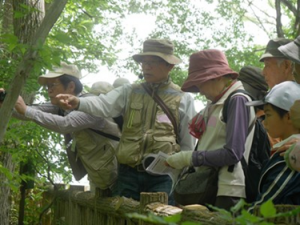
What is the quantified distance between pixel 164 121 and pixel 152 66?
1.44 ft

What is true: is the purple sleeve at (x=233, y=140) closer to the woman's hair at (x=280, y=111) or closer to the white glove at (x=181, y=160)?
the white glove at (x=181, y=160)

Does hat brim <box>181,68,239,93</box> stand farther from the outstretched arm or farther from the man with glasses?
the outstretched arm

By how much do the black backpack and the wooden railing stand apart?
0.38 metres

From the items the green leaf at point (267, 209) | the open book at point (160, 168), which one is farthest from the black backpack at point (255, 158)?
the green leaf at point (267, 209)

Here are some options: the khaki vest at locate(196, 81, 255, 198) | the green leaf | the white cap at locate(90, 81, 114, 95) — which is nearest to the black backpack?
the khaki vest at locate(196, 81, 255, 198)

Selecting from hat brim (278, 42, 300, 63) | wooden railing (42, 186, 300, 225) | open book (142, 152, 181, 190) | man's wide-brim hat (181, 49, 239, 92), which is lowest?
wooden railing (42, 186, 300, 225)

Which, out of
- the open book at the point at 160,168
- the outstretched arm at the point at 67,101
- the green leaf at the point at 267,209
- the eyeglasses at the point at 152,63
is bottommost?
the green leaf at the point at 267,209

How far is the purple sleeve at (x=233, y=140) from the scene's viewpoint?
3.80 metres

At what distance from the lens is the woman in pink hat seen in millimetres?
3805

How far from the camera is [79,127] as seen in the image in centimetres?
509

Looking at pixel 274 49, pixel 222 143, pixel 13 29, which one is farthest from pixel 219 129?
pixel 13 29

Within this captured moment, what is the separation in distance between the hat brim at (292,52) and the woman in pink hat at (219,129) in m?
0.79

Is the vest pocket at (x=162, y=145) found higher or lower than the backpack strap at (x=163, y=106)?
lower

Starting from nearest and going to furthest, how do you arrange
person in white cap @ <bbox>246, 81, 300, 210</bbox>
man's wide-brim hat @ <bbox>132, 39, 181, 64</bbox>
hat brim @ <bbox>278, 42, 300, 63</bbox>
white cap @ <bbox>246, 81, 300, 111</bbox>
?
person in white cap @ <bbox>246, 81, 300, 210</bbox> < hat brim @ <bbox>278, 42, 300, 63</bbox> < white cap @ <bbox>246, 81, 300, 111</bbox> < man's wide-brim hat @ <bbox>132, 39, 181, 64</bbox>
